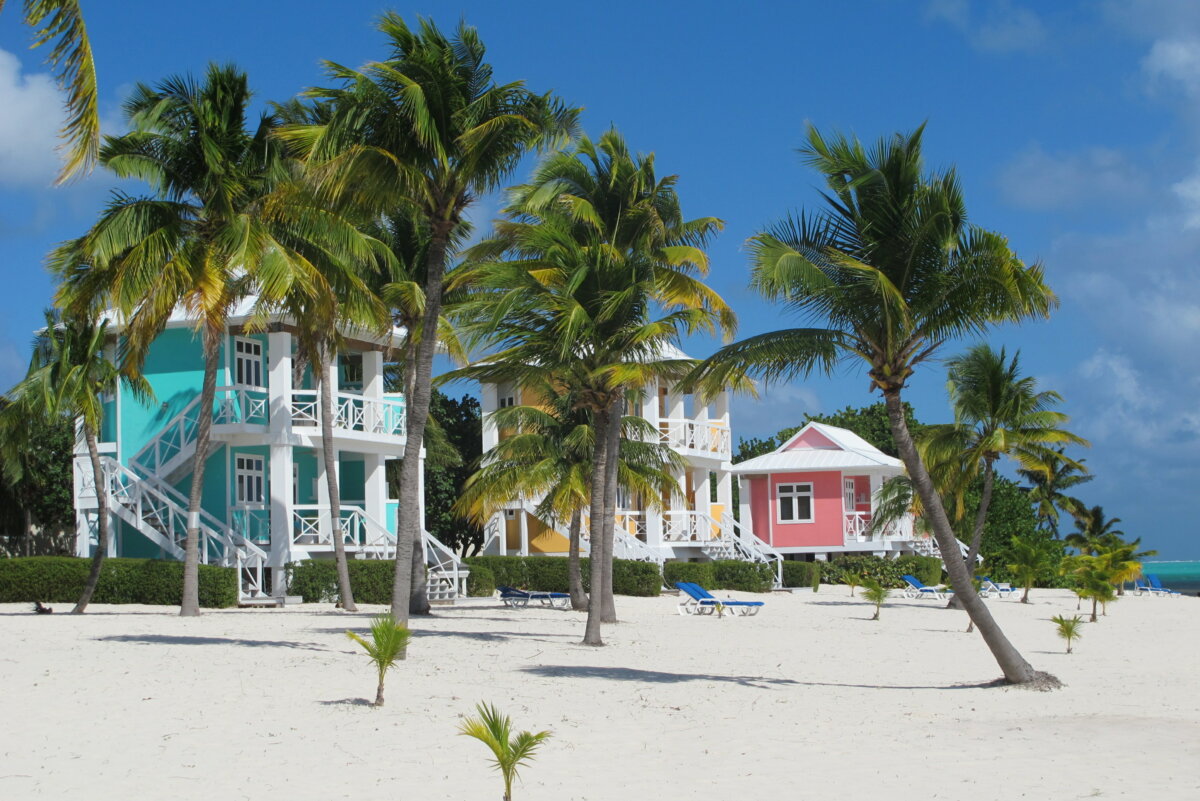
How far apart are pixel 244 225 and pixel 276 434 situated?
35.9ft

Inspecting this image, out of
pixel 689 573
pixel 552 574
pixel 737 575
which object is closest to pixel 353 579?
pixel 552 574

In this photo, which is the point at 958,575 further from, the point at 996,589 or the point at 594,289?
the point at 996,589

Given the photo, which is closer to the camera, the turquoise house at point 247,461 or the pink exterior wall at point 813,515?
the turquoise house at point 247,461

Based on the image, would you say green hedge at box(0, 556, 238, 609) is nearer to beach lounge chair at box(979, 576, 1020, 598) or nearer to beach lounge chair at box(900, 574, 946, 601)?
beach lounge chair at box(900, 574, 946, 601)

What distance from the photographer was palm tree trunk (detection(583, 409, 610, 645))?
1758 centimetres

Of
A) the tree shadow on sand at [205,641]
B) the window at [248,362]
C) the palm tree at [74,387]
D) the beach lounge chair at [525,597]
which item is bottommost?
the beach lounge chair at [525,597]

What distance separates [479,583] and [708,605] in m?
6.41

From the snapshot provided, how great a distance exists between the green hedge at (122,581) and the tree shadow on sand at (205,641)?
6396 mm

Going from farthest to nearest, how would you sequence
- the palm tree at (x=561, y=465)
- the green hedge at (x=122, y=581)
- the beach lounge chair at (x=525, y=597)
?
the beach lounge chair at (x=525, y=597)
the palm tree at (x=561, y=465)
the green hedge at (x=122, y=581)

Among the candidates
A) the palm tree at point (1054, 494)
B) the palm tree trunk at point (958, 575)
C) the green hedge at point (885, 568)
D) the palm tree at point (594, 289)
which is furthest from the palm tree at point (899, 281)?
the palm tree at point (1054, 494)

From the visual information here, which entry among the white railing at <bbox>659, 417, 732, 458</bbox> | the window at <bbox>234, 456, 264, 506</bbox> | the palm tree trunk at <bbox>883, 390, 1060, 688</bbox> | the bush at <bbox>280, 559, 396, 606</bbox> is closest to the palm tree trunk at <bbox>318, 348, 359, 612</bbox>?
the bush at <bbox>280, 559, 396, 606</bbox>

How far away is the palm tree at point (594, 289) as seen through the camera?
17391 millimetres

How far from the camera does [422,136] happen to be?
1434cm

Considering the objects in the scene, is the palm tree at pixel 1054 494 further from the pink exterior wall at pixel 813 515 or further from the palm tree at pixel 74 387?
the palm tree at pixel 74 387
